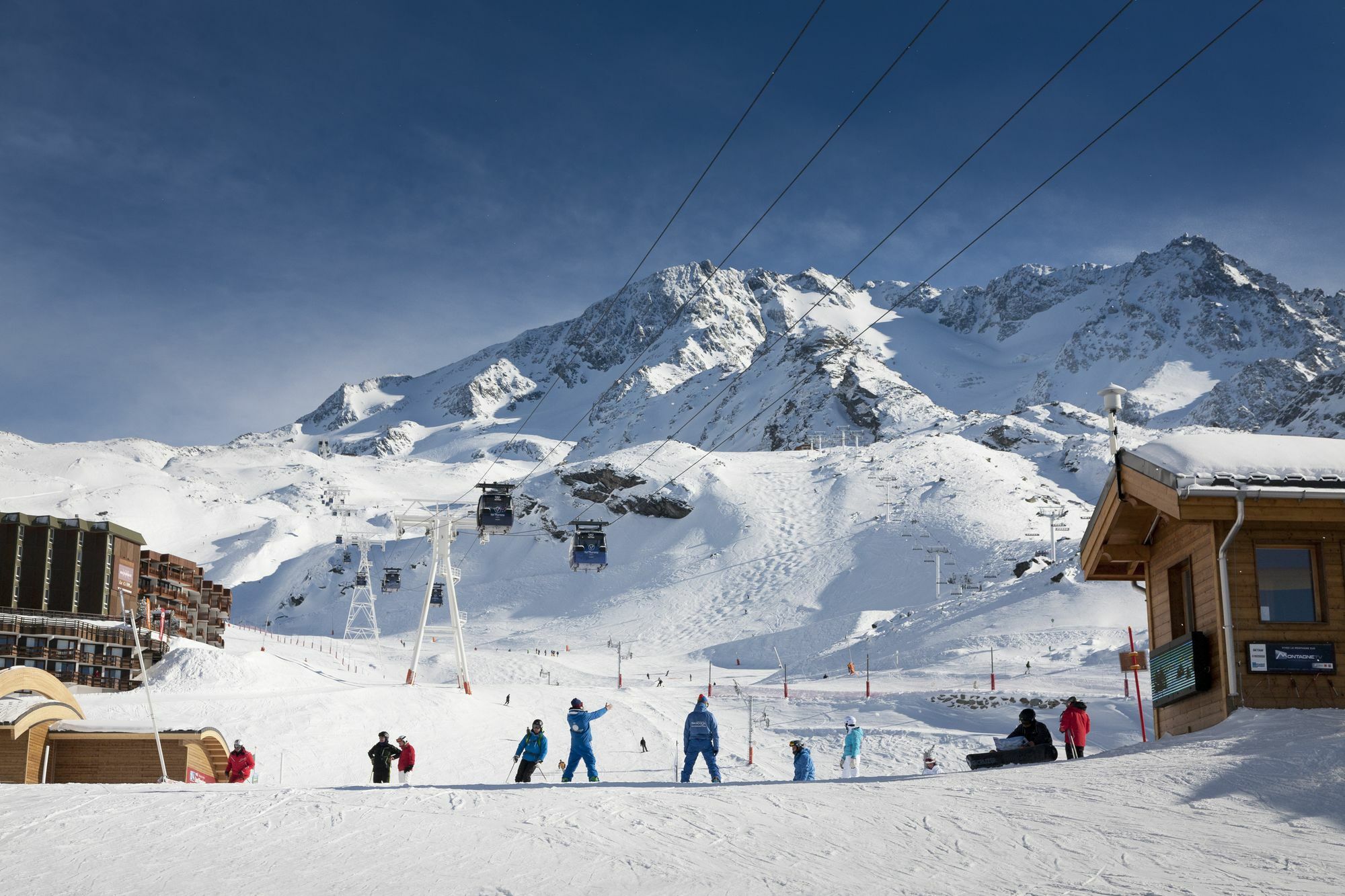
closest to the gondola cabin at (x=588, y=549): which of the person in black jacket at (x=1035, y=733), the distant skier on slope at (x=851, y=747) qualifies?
the distant skier on slope at (x=851, y=747)

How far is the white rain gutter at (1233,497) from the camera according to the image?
13156 mm

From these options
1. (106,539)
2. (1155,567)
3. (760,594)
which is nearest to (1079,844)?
(1155,567)

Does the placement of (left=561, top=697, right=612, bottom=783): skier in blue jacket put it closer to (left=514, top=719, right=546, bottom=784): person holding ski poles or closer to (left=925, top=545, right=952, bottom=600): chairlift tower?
(left=514, top=719, right=546, bottom=784): person holding ski poles

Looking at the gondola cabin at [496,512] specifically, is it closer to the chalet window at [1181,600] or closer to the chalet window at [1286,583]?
the chalet window at [1181,600]

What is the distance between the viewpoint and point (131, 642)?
50.2 metres

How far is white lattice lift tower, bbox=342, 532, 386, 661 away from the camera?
A: 73188mm

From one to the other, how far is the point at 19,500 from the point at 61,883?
170 meters

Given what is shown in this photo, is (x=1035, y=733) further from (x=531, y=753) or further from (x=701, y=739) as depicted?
(x=531, y=753)

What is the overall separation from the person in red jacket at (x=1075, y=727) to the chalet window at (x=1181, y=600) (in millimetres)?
1551

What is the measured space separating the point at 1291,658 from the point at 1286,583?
860 mm

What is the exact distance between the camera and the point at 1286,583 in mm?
13492

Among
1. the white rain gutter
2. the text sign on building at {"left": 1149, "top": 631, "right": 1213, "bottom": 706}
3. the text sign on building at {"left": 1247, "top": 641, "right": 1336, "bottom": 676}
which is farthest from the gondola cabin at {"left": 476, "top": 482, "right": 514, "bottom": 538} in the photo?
the text sign on building at {"left": 1247, "top": 641, "right": 1336, "bottom": 676}

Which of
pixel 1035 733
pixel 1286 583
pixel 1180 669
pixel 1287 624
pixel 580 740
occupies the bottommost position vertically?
pixel 580 740

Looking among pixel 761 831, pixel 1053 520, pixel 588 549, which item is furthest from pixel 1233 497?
pixel 1053 520
